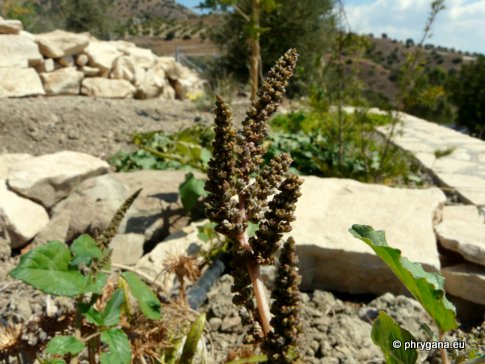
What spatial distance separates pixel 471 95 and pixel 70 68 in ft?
71.6

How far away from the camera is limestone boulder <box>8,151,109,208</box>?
3.51 m

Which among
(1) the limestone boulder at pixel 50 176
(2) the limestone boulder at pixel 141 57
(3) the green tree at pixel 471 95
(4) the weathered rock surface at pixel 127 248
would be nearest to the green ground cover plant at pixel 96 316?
(4) the weathered rock surface at pixel 127 248

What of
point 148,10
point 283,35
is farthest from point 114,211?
point 148,10

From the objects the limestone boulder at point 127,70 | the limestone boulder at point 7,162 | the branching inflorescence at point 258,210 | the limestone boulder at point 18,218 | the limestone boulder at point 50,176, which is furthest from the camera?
the limestone boulder at point 127,70

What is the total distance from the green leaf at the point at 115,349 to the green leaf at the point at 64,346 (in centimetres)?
6

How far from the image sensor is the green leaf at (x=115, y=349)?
1.08 meters

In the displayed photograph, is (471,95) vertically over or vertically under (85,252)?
under

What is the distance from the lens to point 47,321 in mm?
1352

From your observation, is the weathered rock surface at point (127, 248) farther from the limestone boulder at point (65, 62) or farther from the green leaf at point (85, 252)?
the limestone boulder at point (65, 62)

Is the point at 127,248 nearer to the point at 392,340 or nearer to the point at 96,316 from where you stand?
the point at 96,316

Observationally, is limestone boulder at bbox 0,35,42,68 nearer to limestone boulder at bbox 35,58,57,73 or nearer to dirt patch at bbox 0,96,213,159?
limestone boulder at bbox 35,58,57,73

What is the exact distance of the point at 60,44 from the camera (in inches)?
344

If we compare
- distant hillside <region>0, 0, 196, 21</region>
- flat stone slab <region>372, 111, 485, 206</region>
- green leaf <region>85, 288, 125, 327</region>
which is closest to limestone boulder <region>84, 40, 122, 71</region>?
flat stone slab <region>372, 111, 485, 206</region>

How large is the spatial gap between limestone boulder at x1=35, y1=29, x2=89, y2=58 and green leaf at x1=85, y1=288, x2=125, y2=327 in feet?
27.9
